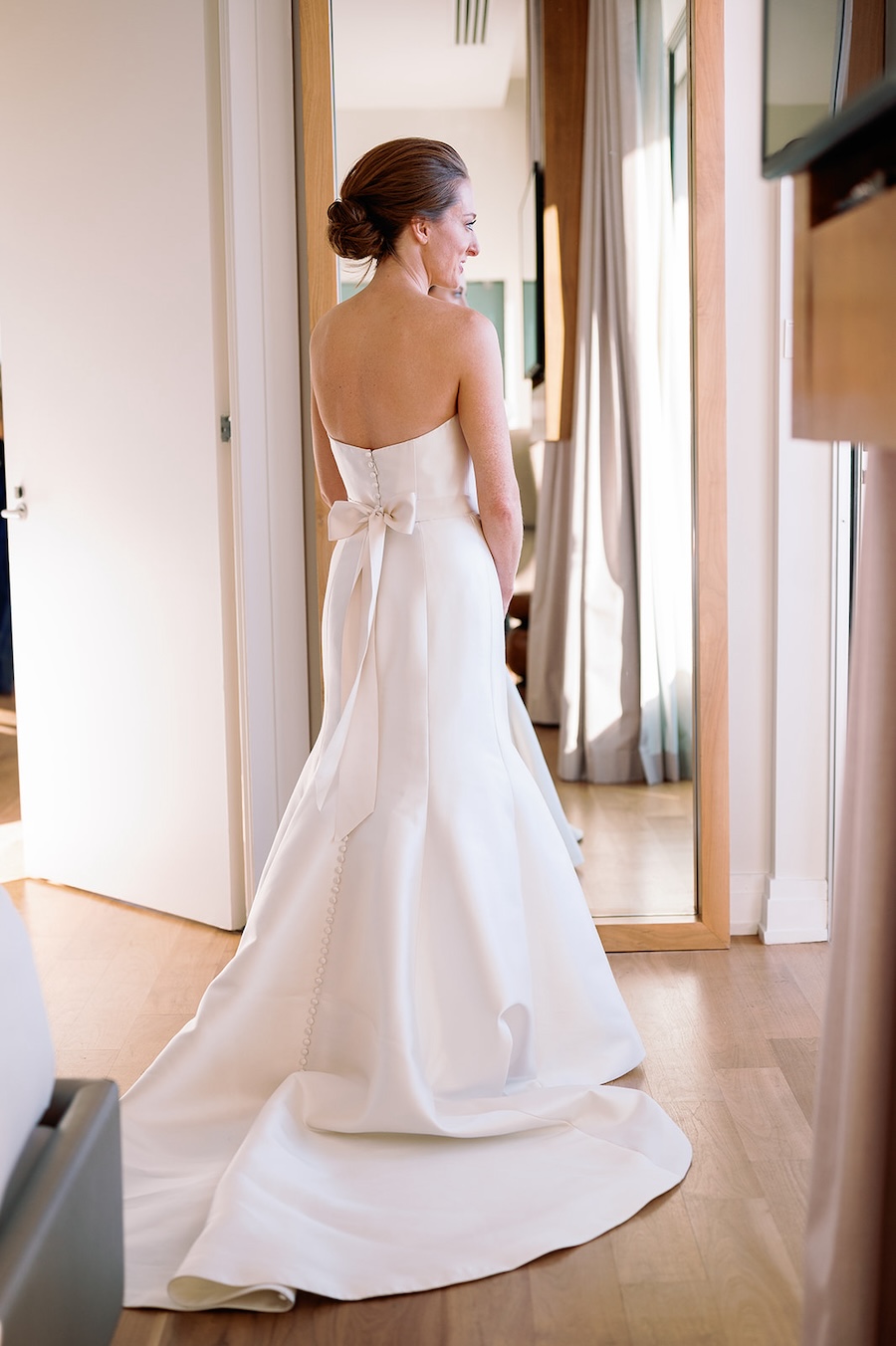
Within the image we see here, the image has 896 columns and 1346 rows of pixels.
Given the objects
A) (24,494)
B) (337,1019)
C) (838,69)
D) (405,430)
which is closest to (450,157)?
(405,430)

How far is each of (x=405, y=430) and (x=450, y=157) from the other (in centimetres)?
50

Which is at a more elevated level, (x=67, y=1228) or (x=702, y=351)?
(x=702, y=351)

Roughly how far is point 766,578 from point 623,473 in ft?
1.41

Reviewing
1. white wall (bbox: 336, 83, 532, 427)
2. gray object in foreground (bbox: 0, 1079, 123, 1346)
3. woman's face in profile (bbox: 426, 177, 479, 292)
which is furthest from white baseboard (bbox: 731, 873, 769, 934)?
gray object in foreground (bbox: 0, 1079, 123, 1346)

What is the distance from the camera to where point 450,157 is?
224 centimetres

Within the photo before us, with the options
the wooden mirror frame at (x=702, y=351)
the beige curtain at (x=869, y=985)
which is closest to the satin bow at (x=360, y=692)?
the wooden mirror frame at (x=702, y=351)

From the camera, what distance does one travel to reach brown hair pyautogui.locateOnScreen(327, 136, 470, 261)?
7.19ft

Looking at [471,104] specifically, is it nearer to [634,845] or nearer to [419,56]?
[419,56]

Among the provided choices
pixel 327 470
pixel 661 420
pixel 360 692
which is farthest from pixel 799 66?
pixel 360 692

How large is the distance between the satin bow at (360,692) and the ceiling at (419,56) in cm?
113

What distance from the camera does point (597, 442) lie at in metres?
2.93

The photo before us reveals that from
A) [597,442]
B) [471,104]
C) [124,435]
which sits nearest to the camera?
[471,104]

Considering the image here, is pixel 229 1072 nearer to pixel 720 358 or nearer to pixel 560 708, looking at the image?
pixel 560 708

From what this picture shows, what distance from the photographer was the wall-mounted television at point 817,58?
2.49 metres
